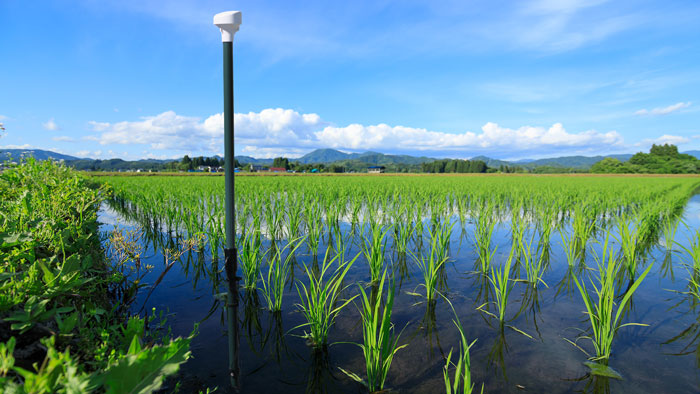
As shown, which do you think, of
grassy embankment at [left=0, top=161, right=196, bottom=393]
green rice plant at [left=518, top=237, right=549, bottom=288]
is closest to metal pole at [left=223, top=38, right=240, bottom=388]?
grassy embankment at [left=0, top=161, right=196, bottom=393]

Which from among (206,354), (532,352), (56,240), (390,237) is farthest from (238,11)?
(390,237)

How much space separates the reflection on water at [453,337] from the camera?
2160mm

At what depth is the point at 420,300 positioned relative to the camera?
3.43m

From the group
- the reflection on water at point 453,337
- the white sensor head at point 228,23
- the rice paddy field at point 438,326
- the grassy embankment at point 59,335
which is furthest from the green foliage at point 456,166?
the grassy embankment at point 59,335

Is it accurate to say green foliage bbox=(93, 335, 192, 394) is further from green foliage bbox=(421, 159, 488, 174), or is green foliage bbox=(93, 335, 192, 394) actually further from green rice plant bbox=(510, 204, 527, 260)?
green foliage bbox=(421, 159, 488, 174)

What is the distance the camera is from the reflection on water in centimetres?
216

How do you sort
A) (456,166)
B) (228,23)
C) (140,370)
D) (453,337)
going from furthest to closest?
(456,166)
(453,337)
(228,23)
(140,370)

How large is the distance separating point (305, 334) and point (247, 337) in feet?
1.75

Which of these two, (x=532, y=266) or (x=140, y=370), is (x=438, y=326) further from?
(x=140, y=370)

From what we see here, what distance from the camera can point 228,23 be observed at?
1957mm

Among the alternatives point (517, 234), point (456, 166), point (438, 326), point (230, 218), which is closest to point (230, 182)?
point (230, 218)

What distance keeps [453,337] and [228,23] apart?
3.11 metres

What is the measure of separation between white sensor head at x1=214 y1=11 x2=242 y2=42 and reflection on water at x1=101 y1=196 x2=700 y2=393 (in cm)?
187

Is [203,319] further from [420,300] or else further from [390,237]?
[390,237]
